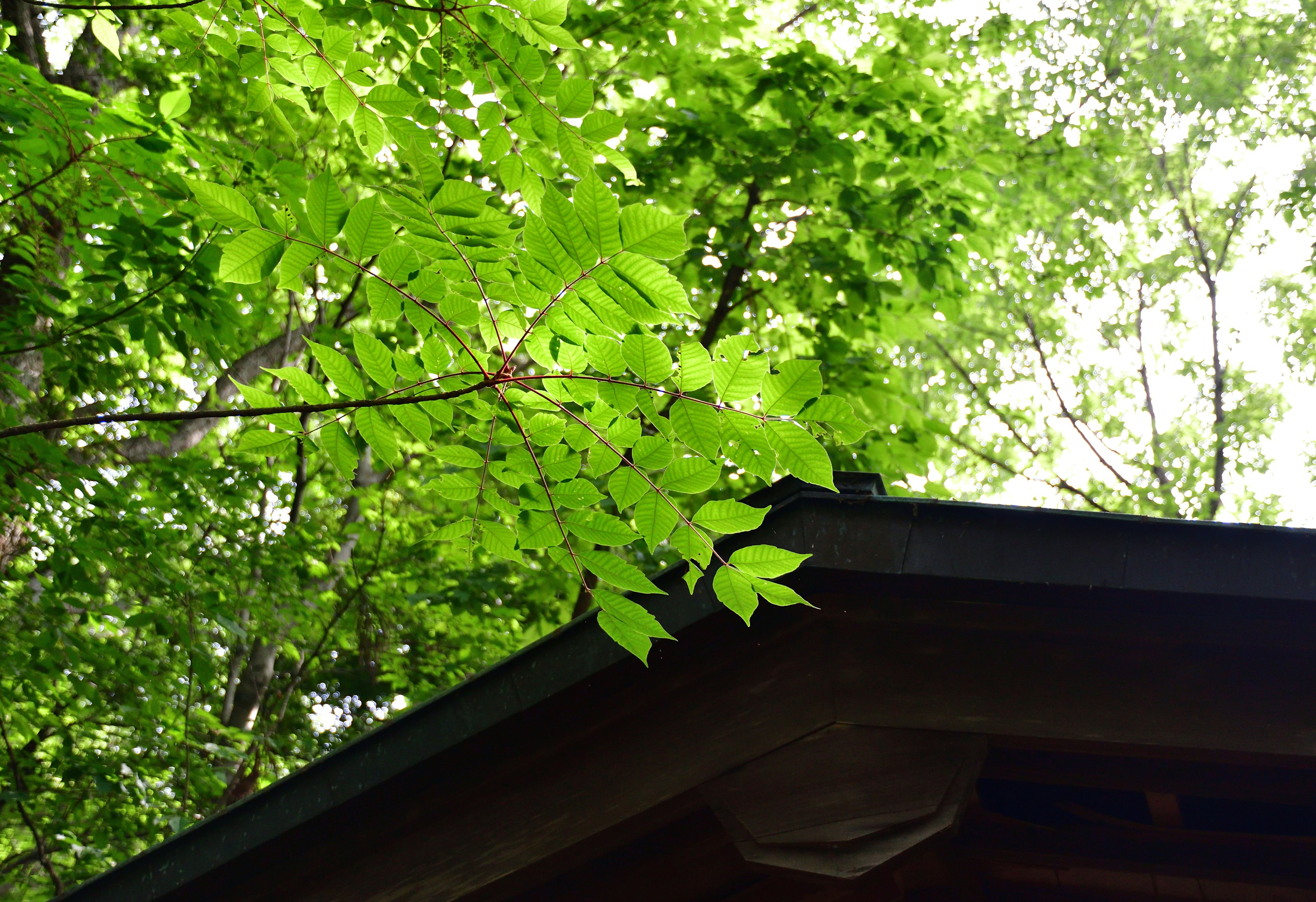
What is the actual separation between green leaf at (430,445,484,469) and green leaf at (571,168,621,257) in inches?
24.4

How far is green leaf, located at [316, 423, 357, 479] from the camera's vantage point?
152 centimetres

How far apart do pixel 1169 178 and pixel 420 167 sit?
1432 centimetres

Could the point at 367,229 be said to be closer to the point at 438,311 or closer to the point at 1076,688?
the point at 438,311

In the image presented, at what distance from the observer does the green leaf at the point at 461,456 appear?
1679 millimetres

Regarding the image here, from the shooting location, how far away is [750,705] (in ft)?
6.93

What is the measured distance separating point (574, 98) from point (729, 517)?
897 millimetres

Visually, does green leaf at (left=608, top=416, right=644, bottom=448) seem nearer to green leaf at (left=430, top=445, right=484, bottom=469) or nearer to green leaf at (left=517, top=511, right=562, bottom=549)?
green leaf at (left=517, top=511, right=562, bottom=549)

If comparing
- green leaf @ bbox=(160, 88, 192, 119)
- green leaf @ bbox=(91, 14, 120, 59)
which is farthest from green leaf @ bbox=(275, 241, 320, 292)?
green leaf @ bbox=(91, 14, 120, 59)

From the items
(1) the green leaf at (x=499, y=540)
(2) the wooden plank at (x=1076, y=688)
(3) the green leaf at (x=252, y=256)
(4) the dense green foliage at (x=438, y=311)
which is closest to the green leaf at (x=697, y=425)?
(4) the dense green foliage at (x=438, y=311)

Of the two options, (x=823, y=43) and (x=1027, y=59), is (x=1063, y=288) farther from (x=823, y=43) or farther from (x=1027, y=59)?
(x=823, y=43)

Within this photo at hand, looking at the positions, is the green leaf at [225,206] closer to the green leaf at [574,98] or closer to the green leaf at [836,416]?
the green leaf at [574,98]

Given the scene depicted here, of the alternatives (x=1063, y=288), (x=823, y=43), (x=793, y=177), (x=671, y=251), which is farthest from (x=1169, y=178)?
(x=671, y=251)

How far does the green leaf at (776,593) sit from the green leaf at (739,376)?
1.12ft

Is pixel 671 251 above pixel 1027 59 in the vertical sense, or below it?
below
